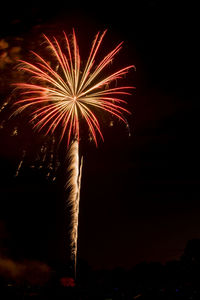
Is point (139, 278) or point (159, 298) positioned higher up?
point (139, 278)

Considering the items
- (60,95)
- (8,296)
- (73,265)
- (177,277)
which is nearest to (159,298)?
(73,265)

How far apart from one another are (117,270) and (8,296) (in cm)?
5175

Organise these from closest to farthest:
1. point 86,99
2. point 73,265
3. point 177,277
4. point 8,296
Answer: point 8,296 → point 86,99 → point 73,265 → point 177,277

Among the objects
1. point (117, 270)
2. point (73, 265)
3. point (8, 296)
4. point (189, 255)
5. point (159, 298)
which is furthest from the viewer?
point (189, 255)

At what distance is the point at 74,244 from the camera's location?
15.2 m

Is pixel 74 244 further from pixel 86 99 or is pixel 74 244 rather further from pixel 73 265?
pixel 86 99

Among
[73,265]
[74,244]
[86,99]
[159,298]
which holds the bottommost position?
[159,298]

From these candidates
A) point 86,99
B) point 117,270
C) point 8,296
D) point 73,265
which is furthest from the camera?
point 117,270

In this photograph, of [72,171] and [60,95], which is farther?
[72,171]

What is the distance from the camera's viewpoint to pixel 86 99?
13.8 m

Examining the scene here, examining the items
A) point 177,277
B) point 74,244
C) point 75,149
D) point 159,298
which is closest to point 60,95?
point 75,149

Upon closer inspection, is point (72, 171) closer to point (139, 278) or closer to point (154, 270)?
point (139, 278)

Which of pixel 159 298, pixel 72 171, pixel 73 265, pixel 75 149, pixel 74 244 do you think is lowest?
pixel 159 298

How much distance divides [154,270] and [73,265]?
174 ft
